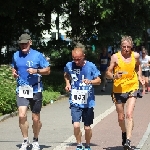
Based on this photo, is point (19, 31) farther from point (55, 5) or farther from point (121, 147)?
point (121, 147)

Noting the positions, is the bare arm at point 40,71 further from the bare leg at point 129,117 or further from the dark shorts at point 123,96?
the bare leg at point 129,117

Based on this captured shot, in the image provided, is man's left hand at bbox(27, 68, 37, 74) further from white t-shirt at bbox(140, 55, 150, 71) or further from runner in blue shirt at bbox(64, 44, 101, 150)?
white t-shirt at bbox(140, 55, 150, 71)

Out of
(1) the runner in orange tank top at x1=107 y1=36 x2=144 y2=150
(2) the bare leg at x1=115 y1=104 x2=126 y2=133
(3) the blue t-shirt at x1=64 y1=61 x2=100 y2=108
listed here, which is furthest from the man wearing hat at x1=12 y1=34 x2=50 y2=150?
(2) the bare leg at x1=115 y1=104 x2=126 y2=133

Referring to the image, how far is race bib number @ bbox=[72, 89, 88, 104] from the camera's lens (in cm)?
863

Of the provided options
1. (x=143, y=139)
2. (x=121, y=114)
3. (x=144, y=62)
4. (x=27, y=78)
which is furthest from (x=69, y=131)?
(x=144, y=62)

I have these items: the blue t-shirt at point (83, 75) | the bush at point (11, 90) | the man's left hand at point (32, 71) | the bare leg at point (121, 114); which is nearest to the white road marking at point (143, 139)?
the bare leg at point (121, 114)

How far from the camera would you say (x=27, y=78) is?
9055mm

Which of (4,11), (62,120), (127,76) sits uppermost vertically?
(4,11)

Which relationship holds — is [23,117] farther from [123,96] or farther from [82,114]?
[123,96]

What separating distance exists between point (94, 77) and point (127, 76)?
0.57 metres

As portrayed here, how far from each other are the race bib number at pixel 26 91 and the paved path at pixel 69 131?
962mm

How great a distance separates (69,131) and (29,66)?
276 cm

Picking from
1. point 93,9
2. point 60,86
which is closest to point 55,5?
point 93,9

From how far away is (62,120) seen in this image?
1325 centimetres
